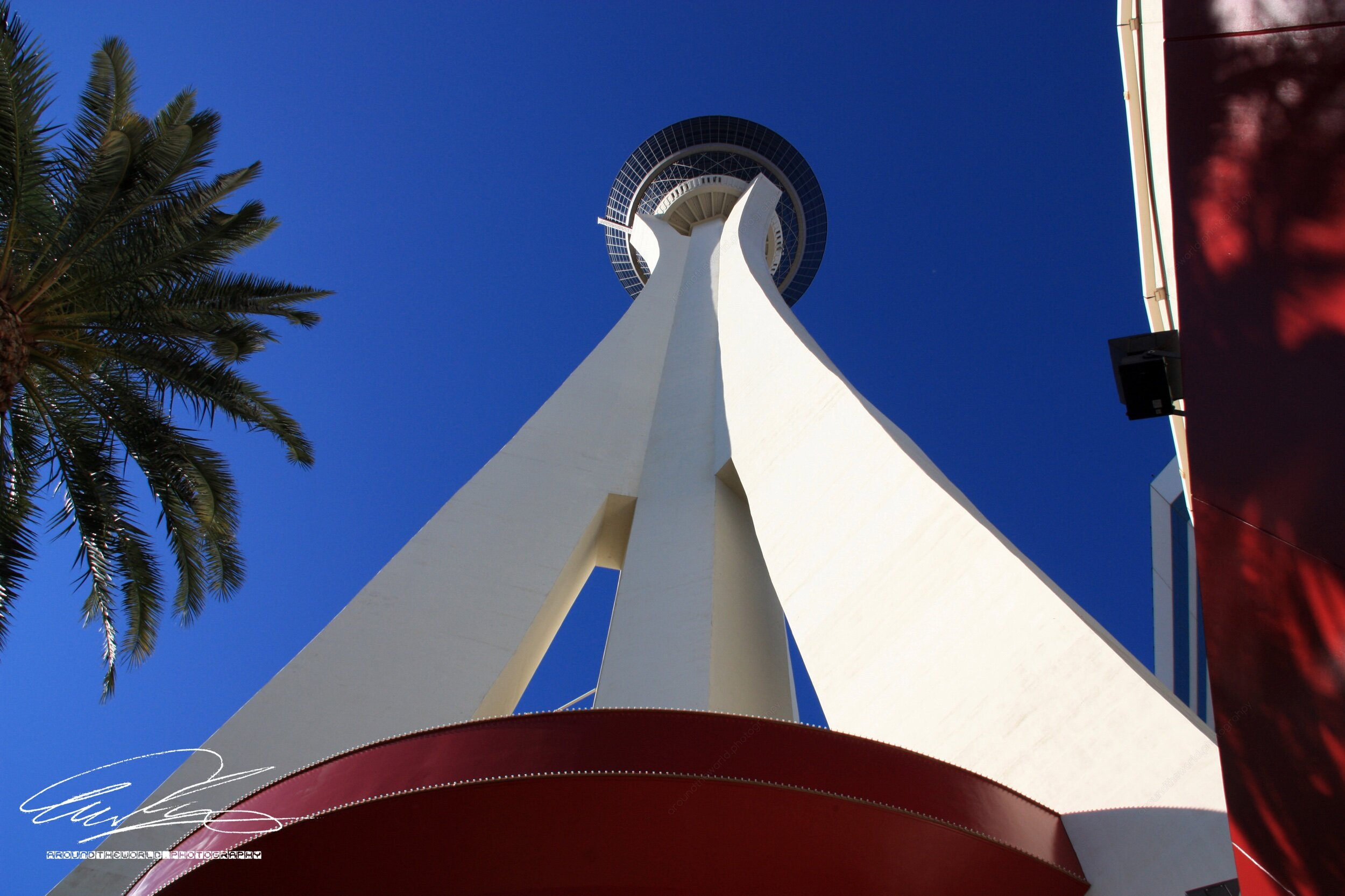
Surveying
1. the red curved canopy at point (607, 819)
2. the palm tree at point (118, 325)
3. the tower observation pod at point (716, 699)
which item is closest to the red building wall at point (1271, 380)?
the red curved canopy at point (607, 819)

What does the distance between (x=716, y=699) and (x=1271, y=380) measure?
9110mm

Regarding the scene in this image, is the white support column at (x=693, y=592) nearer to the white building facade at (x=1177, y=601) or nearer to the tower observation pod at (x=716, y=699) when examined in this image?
the tower observation pod at (x=716, y=699)

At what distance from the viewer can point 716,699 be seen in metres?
10.7

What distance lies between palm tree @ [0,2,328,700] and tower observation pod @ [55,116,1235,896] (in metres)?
2.01

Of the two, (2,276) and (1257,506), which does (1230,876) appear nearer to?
(1257,506)

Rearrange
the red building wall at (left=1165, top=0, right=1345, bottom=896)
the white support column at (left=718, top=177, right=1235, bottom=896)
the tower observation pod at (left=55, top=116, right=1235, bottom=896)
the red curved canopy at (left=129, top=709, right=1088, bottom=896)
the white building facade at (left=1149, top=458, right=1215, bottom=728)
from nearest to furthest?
the red building wall at (left=1165, top=0, right=1345, bottom=896) → the red curved canopy at (left=129, top=709, right=1088, bottom=896) → the tower observation pod at (left=55, top=116, right=1235, bottom=896) → the white support column at (left=718, top=177, right=1235, bottom=896) → the white building facade at (left=1149, top=458, right=1215, bottom=728)

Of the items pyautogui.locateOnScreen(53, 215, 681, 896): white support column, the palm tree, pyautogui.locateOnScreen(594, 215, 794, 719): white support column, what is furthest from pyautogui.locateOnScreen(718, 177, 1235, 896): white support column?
the palm tree

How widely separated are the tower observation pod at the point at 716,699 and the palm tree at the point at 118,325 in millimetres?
2015

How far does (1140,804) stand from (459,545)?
9.41 meters

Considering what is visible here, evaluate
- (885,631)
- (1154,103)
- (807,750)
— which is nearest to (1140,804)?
(807,750)

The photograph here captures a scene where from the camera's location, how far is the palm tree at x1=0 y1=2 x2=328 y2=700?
25.8 feet

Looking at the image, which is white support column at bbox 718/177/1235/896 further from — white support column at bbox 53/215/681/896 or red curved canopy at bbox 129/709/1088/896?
white support column at bbox 53/215/681/896

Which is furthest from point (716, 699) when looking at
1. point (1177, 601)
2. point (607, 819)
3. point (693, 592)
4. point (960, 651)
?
point (1177, 601)

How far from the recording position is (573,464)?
15.5 metres
